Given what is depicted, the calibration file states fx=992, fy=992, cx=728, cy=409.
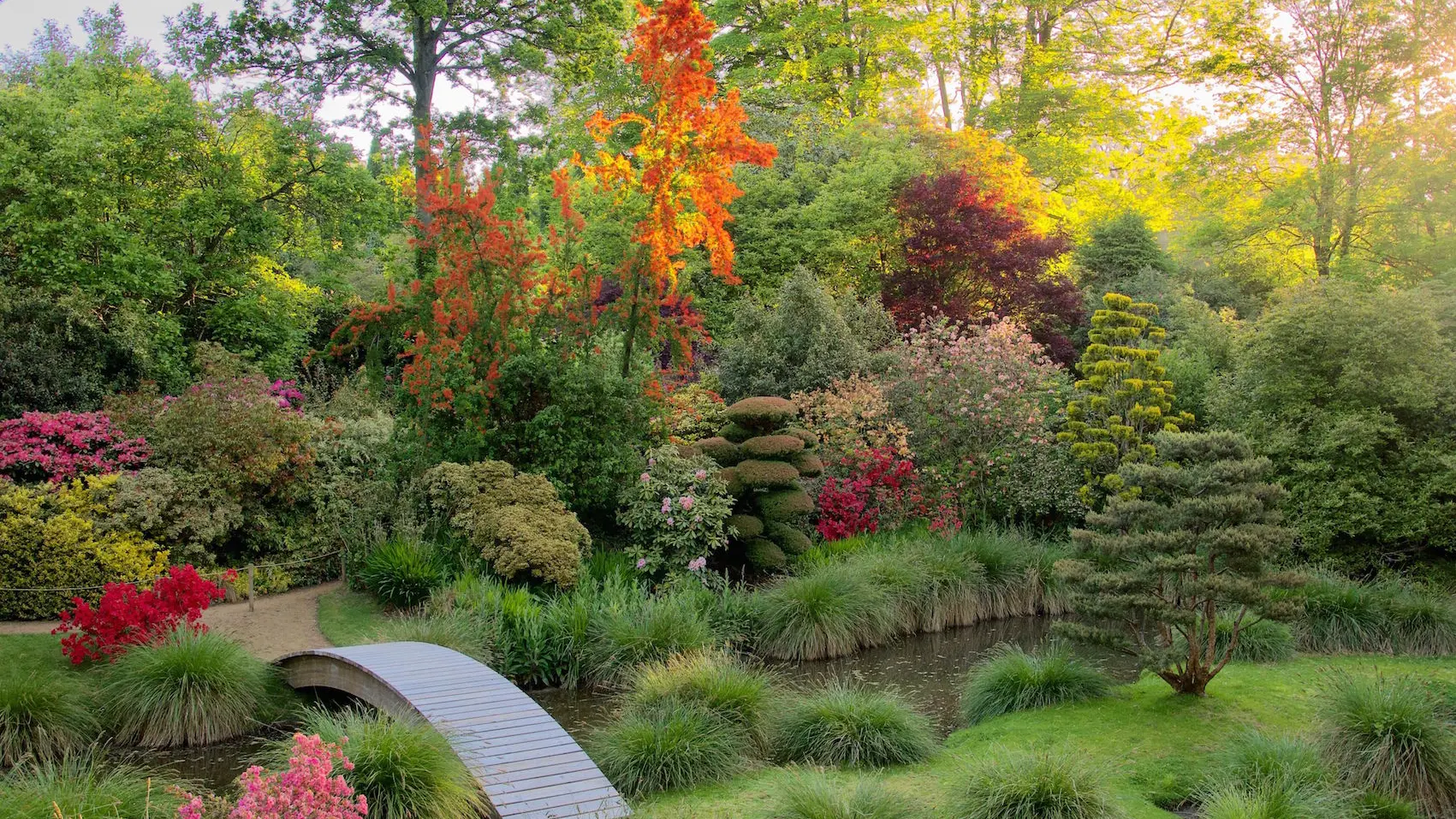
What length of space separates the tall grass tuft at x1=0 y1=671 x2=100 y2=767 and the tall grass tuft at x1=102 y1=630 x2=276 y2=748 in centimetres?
21

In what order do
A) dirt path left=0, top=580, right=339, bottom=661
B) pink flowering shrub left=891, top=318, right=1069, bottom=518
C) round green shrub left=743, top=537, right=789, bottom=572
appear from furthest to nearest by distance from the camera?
pink flowering shrub left=891, top=318, right=1069, bottom=518
round green shrub left=743, top=537, right=789, bottom=572
dirt path left=0, top=580, right=339, bottom=661

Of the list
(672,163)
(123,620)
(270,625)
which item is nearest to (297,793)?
(123,620)

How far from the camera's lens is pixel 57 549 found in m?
Answer: 9.45

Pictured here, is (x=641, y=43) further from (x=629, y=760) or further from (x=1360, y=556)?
(x=1360, y=556)

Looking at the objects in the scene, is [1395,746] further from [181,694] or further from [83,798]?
[181,694]

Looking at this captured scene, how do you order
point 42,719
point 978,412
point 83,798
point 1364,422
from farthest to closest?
point 978,412 < point 1364,422 < point 42,719 < point 83,798

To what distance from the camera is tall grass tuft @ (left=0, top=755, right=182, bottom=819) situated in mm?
4980

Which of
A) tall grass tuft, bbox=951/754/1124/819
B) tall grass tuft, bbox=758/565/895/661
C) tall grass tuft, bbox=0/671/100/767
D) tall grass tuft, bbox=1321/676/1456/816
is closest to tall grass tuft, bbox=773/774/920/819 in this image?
tall grass tuft, bbox=951/754/1124/819

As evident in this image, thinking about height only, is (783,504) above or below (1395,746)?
above

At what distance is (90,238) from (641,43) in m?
8.37

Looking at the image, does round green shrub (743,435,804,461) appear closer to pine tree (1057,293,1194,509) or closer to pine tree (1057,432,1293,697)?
pine tree (1057,293,1194,509)

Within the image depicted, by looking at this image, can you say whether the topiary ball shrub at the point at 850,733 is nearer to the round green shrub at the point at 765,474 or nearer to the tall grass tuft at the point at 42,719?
the round green shrub at the point at 765,474

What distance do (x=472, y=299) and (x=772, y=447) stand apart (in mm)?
3978

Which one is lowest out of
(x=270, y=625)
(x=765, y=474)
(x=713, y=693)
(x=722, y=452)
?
(x=270, y=625)
